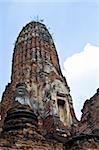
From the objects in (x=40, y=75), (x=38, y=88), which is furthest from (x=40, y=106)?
(x=40, y=75)

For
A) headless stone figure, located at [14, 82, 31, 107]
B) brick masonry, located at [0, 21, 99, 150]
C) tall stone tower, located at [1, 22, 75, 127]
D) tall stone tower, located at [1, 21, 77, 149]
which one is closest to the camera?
brick masonry, located at [0, 21, 99, 150]

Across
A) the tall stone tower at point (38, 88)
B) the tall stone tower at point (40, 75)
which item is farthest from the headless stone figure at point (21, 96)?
the tall stone tower at point (40, 75)

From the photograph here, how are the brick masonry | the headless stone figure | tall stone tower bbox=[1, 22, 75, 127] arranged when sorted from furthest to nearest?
tall stone tower bbox=[1, 22, 75, 127] → the headless stone figure → the brick masonry

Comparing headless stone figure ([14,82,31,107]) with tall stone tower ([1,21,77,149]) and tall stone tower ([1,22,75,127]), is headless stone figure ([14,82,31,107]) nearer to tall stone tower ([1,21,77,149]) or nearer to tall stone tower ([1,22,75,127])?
tall stone tower ([1,21,77,149])

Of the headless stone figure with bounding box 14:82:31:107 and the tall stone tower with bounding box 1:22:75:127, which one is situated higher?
the tall stone tower with bounding box 1:22:75:127

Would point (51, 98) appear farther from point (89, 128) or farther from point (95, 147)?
point (95, 147)

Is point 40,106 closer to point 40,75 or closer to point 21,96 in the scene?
point 40,75

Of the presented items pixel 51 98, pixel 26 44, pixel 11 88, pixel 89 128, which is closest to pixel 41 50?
pixel 26 44

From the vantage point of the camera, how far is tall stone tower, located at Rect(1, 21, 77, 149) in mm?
15791

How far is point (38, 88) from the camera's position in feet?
64.2

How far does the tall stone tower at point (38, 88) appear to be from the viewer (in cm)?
1579

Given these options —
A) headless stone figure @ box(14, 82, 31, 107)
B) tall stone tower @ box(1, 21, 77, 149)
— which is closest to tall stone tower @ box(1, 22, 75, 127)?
tall stone tower @ box(1, 21, 77, 149)

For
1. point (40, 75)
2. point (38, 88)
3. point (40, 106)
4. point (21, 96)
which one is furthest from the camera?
point (40, 75)

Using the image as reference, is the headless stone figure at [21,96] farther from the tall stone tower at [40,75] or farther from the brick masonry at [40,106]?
the tall stone tower at [40,75]
